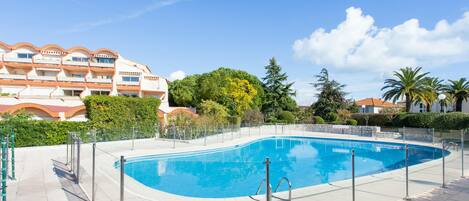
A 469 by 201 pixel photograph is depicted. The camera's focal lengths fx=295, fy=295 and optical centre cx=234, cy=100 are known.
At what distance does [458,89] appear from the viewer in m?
35.8

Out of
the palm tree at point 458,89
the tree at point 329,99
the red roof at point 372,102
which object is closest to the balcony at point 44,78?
the tree at point 329,99

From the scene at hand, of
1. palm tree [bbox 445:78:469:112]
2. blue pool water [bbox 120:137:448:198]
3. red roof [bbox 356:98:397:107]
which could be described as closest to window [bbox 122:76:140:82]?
blue pool water [bbox 120:137:448:198]

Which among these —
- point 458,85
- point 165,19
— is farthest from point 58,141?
point 458,85

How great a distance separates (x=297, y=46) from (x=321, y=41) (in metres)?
4.32

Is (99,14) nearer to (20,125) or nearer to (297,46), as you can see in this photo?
(20,125)

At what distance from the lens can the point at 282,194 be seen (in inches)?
316

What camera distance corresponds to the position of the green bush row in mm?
25016

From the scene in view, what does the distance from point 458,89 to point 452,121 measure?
13757 mm

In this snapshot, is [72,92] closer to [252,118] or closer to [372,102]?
[252,118]

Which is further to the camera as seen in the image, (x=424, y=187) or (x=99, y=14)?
(x=99, y=14)

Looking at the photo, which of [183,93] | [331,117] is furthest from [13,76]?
[331,117]

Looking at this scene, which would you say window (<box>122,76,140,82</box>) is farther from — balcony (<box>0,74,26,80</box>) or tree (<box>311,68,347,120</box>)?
tree (<box>311,68,347,120</box>)

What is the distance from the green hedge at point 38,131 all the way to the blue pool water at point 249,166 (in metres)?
7.27

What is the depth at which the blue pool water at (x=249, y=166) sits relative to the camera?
12.0 metres
